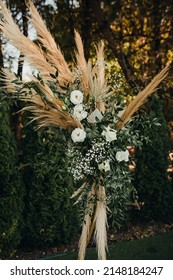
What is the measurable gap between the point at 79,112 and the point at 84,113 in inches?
1.3

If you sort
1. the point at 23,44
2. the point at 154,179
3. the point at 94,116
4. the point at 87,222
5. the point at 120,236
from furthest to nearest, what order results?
the point at 154,179 < the point at 120,236 < the point at 87,222 < the point at 94,116 < the point at 23,44

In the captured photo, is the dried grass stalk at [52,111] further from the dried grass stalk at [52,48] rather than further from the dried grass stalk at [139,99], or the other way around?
the dried grass stalk at [139,99]

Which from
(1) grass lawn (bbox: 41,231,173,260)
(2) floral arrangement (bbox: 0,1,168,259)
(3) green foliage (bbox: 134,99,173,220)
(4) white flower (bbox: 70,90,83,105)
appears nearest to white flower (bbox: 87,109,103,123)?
(2) floral arrangement (bbox: 0,1,168,259)

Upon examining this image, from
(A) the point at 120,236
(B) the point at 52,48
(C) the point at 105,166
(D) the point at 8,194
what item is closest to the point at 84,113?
(C) the point at 105,166

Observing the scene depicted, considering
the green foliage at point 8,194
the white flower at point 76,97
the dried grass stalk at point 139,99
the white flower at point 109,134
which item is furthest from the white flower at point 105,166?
the green foliage at point 8,194

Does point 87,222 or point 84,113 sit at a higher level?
point 84,113

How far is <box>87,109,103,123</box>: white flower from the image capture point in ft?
8.81

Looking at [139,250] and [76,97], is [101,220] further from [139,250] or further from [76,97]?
[139,250]

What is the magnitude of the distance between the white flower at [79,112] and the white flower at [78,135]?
79mm

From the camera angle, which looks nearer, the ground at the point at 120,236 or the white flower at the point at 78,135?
the white flower at the point at 78,135

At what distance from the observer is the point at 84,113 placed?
8.68 feet

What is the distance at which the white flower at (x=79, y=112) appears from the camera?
262 centimetres

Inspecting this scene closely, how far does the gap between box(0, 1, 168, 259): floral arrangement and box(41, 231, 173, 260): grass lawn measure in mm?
2134
